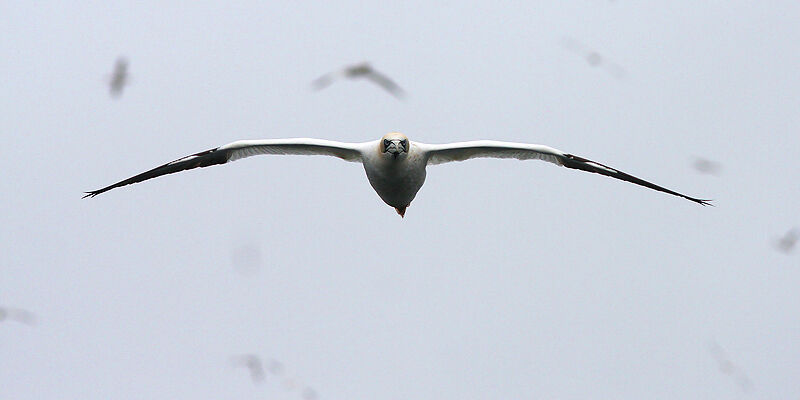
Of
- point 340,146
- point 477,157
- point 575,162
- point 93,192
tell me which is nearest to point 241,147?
point 340,146

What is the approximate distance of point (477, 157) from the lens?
1884 centimetres

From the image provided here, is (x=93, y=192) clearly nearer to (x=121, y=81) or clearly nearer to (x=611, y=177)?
(x=121, y=81)

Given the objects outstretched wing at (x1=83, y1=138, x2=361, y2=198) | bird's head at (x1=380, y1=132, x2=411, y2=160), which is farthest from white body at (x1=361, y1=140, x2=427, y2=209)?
outstretched wing at (x1=83, y1=138, x2=361, y2=198)

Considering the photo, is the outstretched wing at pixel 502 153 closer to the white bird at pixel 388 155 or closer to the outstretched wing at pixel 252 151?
the white bird at pixel 388 155

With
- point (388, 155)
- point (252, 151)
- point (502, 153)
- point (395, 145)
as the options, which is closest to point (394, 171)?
point (388, 155)

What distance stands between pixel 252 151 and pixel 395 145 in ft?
10.2

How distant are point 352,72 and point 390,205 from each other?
3.54m

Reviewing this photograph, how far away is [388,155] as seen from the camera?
17703 mm

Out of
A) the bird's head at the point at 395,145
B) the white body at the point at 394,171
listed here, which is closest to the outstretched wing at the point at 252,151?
the white body at the point at 394,171

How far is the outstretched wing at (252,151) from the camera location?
722 inches

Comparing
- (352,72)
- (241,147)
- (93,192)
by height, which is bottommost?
(93,192)

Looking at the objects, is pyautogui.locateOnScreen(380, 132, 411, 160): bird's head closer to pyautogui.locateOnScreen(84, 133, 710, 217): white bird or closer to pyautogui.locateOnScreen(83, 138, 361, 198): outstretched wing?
pyautogui.locateOnScreen(84, 133, 710, 217): white bird

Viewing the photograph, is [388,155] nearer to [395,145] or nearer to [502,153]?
[395,145]

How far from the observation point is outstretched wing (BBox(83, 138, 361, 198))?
60.2ft
